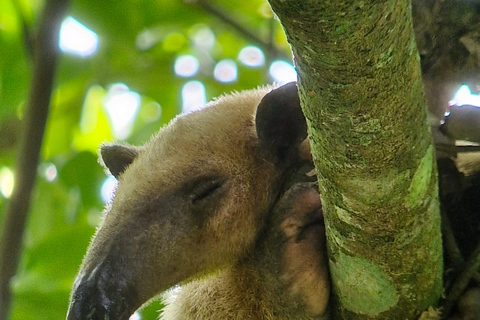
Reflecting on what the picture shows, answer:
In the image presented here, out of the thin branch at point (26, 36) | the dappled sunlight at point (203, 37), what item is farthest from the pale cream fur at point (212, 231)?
the dappled sunlight at point (203, 37)

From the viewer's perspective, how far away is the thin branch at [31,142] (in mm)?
3158

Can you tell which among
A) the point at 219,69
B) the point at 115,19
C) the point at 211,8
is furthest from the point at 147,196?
the point at 219,69

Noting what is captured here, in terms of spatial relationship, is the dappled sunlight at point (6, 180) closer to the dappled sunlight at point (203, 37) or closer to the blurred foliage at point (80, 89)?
the blurred foliage at point (80, 89)

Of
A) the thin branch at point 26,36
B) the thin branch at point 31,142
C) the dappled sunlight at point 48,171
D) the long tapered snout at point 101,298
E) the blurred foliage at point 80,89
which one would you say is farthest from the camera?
the dappled sunlight at point 48,171

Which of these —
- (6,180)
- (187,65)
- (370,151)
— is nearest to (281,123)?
(370,151)

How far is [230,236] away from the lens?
206 centimetres

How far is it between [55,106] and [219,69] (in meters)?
1.21

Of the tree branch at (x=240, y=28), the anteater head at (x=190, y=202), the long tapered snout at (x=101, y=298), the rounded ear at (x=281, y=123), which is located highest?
the rounded ear at (x=281, y=123)

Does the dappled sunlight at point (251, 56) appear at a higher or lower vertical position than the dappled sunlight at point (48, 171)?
higher

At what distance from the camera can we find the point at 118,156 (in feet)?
8.00

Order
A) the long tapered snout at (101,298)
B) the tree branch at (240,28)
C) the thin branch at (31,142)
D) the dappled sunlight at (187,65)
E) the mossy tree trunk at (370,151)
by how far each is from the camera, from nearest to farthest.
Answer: the mossy tree trunk at (370,151) < the long tapered snout at (101,298) < the thin branch at (31,142) < the tree branch at (240,28) < the dappled sunlight at (187,65)

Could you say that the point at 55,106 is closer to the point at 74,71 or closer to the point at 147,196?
the point at 74,71

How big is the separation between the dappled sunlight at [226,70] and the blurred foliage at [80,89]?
5cm

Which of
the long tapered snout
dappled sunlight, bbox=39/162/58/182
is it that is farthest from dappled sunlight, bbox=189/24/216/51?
the long tapered snout
